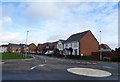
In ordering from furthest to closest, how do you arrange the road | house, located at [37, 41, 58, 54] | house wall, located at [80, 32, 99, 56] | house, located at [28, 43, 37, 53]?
house, located at [28, 43, 37, 53] → house, located at [37, 41, 58, 54] → house wall, located at [80, 32, 99, 56] → the road

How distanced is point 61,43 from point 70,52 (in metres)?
12.4

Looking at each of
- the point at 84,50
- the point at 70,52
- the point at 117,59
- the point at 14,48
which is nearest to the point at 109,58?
the point at 117,59

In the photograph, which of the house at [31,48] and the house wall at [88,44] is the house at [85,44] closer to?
the house wall at [88,44]

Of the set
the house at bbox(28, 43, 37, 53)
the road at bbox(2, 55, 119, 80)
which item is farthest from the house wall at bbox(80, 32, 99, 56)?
the house at bbox(28, 43, 37, 53)

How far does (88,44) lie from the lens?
173ft

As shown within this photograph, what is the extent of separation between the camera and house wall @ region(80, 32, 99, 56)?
5162 cm

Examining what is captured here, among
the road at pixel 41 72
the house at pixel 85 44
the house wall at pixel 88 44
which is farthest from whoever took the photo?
the house wall at pixel 88 44

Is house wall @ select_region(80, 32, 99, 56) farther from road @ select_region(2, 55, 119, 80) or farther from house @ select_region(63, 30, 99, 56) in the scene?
road @ select_region(2, 55, 119, 80)

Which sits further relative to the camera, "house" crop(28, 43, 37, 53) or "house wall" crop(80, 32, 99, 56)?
"house" crop(28, 43, 37, 53)

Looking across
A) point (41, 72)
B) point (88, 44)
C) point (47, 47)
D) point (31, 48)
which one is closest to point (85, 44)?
point (88, 44)

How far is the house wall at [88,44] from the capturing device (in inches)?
2032

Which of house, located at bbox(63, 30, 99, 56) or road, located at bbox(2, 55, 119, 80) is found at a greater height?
house, located at bbox(63, 30, 99, 56)

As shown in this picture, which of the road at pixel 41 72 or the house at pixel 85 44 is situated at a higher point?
the house at pixel 85 44

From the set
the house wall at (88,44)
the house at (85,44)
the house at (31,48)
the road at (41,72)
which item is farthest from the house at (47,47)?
the road at (41,72)
